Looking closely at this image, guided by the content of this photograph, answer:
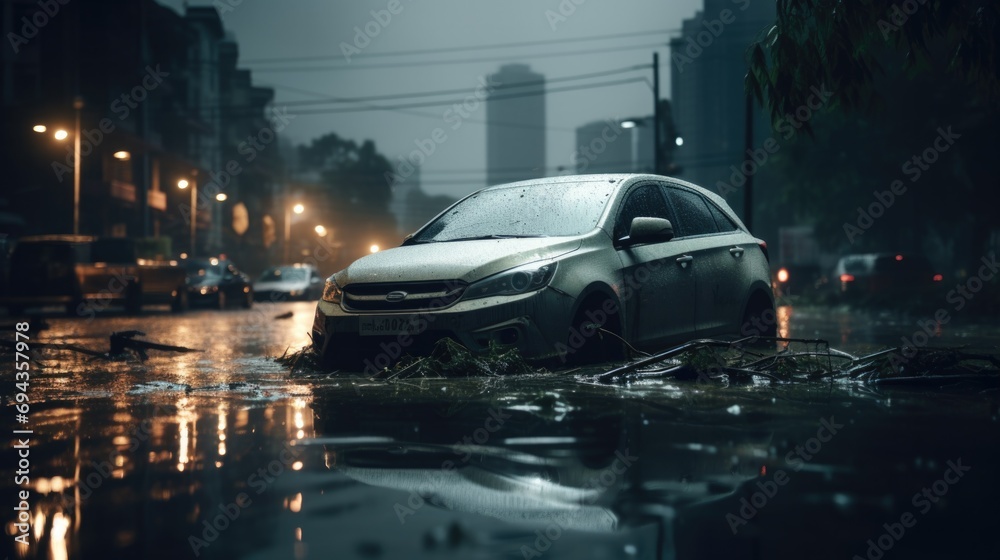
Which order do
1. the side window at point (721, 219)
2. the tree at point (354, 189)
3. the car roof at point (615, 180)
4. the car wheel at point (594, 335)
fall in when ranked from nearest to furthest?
the car wheel at point (594, 335), the car roof at point (615, 180), the side window at point (721, 219), the tree at point (354, 189)

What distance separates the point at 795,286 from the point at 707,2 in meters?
113

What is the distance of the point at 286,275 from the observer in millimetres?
42312

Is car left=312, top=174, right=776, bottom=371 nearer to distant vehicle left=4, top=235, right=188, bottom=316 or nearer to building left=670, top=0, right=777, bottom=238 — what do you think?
distant vehicle left=4, top=235, right=188, bottom=316

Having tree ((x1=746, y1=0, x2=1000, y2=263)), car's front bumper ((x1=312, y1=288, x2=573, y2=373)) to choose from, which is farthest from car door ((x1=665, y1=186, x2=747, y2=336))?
car's front bumper ((x1=312, y1=288, x2=573, y2=373))

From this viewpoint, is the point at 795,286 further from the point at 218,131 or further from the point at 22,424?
the point at 218,131

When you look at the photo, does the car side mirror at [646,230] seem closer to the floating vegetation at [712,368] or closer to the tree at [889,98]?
the floating vegetation at [712,368]

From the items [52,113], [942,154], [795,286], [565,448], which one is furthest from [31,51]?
[565,448]

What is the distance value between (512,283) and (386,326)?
94cm

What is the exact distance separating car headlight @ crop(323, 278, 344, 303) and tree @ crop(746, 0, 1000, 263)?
12.7ft

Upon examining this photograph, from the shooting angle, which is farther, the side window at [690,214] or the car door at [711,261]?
the side window at [690,214]

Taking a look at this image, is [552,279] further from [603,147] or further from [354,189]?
[354,189]

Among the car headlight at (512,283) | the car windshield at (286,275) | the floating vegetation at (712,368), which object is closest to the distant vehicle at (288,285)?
the car windshield at (286,275)

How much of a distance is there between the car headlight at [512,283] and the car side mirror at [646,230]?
939 mm

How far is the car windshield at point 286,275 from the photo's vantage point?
4194 cm
